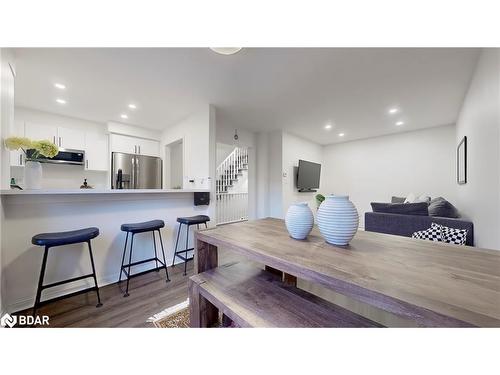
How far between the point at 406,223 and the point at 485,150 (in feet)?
3.67

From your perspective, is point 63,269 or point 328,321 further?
point 63,269

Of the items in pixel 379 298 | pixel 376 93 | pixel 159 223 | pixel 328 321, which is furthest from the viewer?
pixel 376 93

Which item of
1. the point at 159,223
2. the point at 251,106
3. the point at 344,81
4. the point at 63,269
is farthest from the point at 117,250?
the point at 344,81

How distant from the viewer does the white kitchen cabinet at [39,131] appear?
9.44 feet

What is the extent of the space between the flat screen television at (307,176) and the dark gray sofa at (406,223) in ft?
7.01

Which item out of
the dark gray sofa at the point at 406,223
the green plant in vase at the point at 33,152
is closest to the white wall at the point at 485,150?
the dark gray sofa at the point at 406,223

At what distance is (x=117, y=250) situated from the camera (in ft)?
6.79

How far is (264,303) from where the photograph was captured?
923mm

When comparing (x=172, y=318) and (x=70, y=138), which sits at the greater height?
(x=70, y=138)

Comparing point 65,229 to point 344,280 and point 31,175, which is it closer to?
point 31,175

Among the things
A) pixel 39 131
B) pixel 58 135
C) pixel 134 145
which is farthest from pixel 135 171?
pixel 39 131

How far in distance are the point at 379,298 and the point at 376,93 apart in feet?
10.1

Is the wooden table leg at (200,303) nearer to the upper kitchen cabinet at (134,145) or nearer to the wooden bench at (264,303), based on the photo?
the wooden bench at (264,303)
